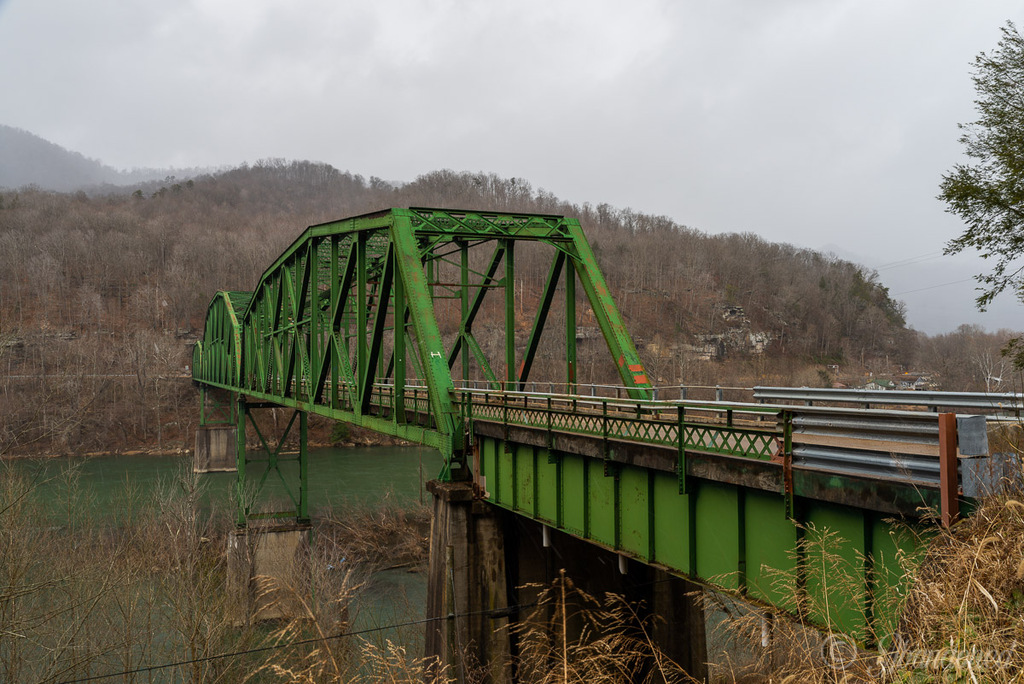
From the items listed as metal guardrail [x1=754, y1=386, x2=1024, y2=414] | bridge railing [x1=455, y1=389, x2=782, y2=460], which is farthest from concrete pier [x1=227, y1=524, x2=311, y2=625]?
metal guardrail [x1=754, y1=386, x2=1024, y2=414]

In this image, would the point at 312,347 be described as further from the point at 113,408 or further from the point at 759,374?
the point at 759,374

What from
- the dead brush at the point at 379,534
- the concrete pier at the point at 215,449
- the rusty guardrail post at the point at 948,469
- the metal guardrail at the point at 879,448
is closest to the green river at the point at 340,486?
the dead brush at the point at 379,534

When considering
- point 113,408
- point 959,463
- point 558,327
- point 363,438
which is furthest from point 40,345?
point 959,463

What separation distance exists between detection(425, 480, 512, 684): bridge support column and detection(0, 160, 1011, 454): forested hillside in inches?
2806

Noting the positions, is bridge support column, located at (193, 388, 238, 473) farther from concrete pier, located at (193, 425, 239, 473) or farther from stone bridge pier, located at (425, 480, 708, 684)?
stone bridge pier, located at (425, 480, 708, 684)

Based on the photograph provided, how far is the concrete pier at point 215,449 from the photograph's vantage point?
63844 mm

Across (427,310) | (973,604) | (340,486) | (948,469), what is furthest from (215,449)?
(973,604)

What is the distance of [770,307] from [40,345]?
378ft

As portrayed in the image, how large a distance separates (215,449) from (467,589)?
180ft

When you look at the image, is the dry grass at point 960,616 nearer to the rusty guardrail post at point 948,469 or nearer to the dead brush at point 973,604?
the dead brush at point 973,604

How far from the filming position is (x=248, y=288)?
417 ft

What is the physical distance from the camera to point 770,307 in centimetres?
13312

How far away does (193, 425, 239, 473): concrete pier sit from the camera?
63.8 meters

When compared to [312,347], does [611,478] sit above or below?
below
